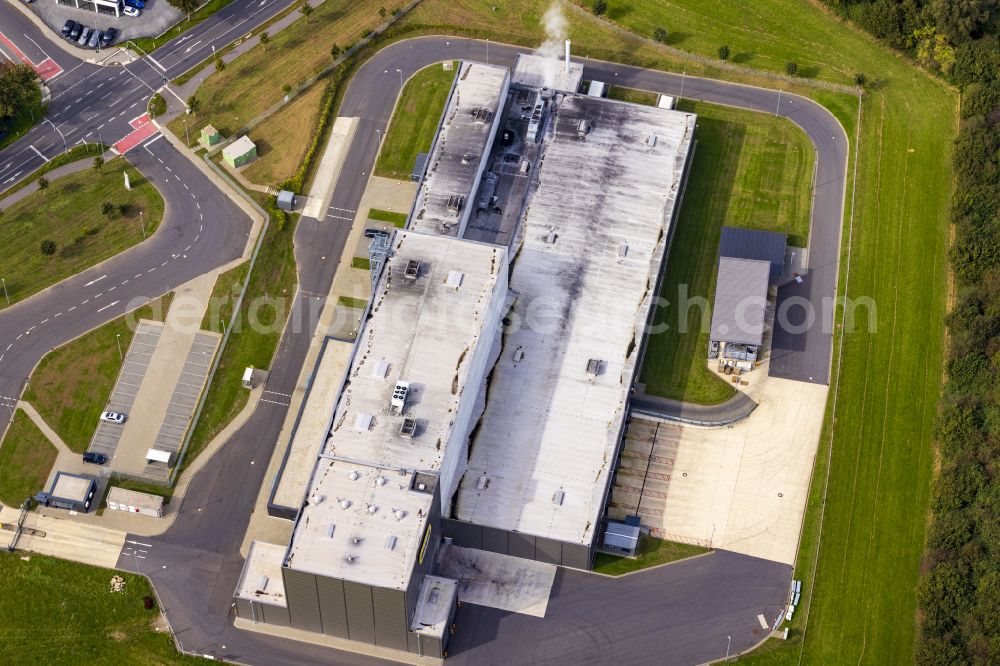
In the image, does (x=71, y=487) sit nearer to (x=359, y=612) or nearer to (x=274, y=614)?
(x=274, y=614)

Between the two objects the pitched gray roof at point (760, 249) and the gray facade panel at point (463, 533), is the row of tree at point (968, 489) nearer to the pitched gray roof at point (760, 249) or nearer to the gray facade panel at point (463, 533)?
the pitched gray roof at point (760, 249)

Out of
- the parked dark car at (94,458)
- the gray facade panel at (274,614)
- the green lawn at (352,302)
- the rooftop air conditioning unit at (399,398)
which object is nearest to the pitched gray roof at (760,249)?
the green lawn at (352,302)

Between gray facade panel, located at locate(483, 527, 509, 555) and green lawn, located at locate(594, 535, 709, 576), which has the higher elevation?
green lawn, located at locate(594, 535, 709, 576)

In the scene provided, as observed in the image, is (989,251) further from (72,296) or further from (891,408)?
(72,296)

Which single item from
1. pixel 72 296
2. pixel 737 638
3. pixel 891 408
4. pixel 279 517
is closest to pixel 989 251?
pixel 891 408

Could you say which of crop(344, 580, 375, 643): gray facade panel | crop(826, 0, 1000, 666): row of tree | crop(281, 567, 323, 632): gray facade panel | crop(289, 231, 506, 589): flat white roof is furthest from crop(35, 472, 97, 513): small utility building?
crop(826, 0, 1000, 666): row of tree

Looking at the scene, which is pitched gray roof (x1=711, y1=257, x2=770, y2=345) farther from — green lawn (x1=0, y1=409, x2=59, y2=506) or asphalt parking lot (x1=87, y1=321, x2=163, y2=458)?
green lawn (x1=0, y1=409, x2=59, y2=506)
